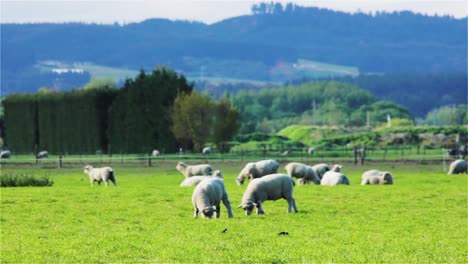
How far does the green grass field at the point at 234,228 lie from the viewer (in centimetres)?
1872

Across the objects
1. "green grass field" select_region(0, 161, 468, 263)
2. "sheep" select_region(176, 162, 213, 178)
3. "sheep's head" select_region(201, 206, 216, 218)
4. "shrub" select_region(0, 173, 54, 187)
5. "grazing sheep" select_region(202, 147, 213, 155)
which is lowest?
"green grass field" select_region(0, 161, 468, 263)

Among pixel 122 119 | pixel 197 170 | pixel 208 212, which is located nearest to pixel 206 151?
pixel 122 119

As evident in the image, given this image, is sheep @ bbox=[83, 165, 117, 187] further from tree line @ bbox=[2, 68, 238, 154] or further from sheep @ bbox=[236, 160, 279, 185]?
tree line @ bbox=[2, 68, 238, 154]

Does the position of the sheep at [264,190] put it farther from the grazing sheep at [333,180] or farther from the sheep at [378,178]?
the sheep at [378,178]

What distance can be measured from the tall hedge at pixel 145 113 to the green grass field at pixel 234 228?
169 ft

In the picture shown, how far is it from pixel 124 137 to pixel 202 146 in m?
7.69

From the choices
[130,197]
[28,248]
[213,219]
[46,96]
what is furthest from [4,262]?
[46,96]

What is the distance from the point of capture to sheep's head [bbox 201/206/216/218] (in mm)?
25281

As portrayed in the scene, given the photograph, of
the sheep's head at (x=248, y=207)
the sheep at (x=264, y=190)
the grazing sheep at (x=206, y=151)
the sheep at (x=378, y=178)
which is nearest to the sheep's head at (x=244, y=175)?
the sheep at (x=378, y=178)

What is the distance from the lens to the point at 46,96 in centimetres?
10269

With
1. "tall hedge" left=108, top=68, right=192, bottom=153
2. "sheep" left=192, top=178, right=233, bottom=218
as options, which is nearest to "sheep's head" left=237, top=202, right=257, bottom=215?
"sheep" left=192, top=178, right=233, bottom=218

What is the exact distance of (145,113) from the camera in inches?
3543

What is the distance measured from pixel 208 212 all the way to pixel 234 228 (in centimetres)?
235

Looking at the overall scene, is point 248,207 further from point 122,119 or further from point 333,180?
point 122,119
